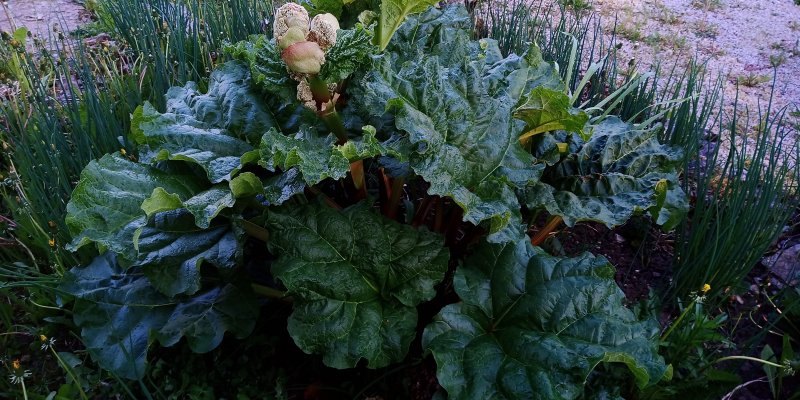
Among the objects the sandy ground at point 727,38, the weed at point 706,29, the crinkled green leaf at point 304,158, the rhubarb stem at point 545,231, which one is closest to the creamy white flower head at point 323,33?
the crinkled green leaf at point 304,158

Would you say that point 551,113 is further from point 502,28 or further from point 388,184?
point 502,28

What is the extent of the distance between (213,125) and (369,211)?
0.43m

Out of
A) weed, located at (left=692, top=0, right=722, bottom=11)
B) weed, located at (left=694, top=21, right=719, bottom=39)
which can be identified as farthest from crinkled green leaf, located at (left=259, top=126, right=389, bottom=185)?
weed, located at (left=692, top=0, right=722, bottom=11)

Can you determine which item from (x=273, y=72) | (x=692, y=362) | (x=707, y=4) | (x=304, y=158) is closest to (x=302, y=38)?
(x=273, y=72)

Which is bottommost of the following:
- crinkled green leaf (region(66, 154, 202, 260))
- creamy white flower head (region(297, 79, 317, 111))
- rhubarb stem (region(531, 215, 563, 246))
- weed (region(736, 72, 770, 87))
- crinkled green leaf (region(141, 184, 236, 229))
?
weed (region(736, 72, 770, 87))

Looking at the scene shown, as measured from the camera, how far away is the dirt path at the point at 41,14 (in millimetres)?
3529

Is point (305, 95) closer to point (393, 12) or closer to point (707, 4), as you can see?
point (393, 12)

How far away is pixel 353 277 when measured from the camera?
52.5 inches

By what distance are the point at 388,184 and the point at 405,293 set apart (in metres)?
0.43

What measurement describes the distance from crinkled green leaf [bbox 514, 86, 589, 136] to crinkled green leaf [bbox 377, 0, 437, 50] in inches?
12.6

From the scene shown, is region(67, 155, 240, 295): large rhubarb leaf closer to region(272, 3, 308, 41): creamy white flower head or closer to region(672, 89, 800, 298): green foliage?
region(272, 3, 308, 41): creamy white flower head

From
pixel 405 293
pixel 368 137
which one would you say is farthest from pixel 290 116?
pixel 405 293

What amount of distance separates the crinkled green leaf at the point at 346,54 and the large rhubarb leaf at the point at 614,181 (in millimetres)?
508

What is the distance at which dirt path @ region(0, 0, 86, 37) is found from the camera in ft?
11.6
